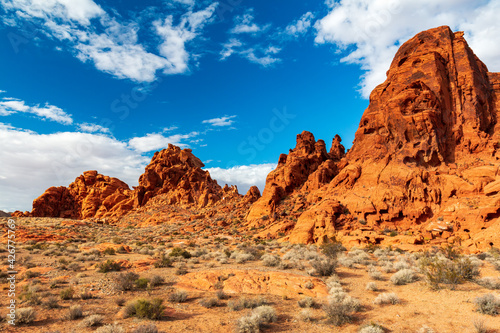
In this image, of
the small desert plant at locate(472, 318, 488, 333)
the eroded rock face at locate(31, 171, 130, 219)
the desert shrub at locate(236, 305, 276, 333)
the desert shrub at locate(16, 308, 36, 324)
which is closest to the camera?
the small desert plant at locate(472, 318, 488, 333)

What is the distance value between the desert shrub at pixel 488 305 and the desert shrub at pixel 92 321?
12.9 m

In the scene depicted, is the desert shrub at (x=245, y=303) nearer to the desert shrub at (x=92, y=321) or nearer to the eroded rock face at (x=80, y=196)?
the desert shrub at (x=92, y=321)

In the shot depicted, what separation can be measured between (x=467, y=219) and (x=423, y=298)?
1881cm

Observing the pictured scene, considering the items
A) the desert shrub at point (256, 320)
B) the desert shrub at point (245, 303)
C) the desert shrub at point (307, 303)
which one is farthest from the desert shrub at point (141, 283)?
the desert shrub at point (307, 303)

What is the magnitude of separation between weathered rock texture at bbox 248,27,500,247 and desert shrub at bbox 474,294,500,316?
611 inches

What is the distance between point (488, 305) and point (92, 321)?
13.2 metres

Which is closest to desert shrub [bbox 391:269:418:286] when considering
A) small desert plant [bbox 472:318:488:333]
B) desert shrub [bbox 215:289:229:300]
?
small desert plant [bbox 472:318:488:333]

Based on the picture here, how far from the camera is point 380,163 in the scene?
1281 inches

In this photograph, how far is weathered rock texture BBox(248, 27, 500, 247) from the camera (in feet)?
83.3

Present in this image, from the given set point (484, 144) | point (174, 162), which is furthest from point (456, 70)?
point (174, 162)

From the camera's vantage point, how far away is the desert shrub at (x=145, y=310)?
329 inches

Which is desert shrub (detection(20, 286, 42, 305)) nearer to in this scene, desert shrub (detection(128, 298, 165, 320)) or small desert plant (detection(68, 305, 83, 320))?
small desert plant (detection(68, 305, 83, 320))

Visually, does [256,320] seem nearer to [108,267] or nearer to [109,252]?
[108,267]

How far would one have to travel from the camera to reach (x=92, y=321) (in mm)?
7777
